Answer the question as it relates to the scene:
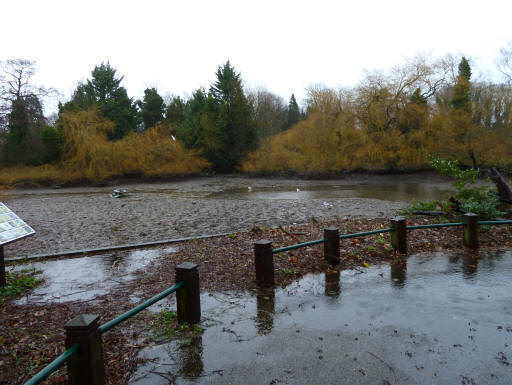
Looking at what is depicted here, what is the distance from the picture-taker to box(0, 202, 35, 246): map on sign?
15.3 feet

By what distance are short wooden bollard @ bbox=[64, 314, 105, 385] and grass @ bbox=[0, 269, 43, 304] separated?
10.8ft

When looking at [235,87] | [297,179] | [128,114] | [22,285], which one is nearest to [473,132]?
[297,179]

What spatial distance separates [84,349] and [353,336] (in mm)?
2516

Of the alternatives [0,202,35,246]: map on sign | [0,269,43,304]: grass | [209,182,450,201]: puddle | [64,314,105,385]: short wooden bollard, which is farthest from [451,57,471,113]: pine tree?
[64,314,105,385]: short wooden bollard

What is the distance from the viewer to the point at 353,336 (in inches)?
141

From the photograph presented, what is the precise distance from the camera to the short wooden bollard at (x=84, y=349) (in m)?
2.39

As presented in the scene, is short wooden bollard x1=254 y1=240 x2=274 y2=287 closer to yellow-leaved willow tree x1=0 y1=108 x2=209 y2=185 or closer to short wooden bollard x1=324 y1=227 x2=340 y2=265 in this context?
short wooden bollard x1=324 y1=227 x2=340 y2=265

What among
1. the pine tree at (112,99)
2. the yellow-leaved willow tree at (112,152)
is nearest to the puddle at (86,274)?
the yellow-leaved willow tree at (112,152)

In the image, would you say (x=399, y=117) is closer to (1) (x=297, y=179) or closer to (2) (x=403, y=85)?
(2) (x=403, y=85)

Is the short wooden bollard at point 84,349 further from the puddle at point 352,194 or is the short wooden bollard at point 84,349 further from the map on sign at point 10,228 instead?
the puddle at point 352,194

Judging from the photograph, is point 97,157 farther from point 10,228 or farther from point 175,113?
point 10,228

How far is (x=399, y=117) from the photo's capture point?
104ft

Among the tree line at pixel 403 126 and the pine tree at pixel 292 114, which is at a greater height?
the pine tree at pixel 292 114

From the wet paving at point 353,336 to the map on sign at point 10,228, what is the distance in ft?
8.99
